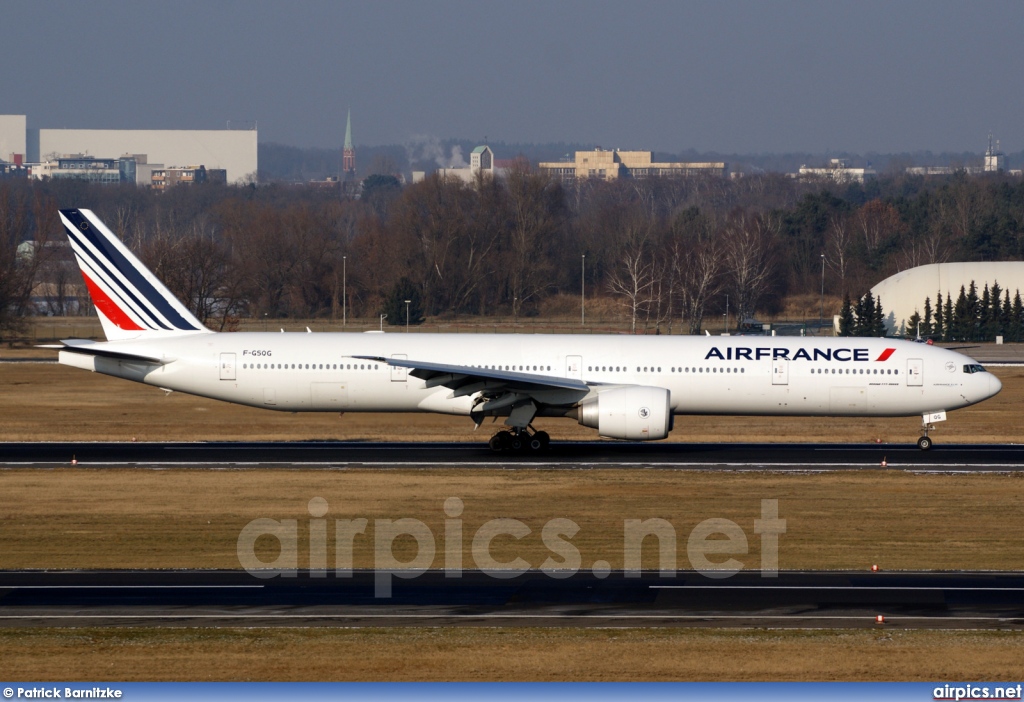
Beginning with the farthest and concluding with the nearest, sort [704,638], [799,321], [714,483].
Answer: [799,321] → [714,483] → [704,638]

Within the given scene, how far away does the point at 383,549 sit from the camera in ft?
78.0

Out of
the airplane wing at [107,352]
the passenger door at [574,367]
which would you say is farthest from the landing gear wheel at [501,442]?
the airplane wing at [107,352]

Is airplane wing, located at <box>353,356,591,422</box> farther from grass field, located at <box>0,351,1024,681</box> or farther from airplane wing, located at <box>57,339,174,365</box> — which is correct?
airplane wing, located at <box>57,339,174,365</box>

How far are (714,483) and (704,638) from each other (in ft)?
45.2

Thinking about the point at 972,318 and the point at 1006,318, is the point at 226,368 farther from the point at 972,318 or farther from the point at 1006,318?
the point at 1006,318

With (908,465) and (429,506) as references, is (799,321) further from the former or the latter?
(429,506)

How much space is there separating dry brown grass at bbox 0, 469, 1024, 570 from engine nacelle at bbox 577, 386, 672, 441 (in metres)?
1.92

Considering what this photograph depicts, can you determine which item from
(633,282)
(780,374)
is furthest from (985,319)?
(780,374)

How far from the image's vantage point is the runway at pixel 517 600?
59.8 ft

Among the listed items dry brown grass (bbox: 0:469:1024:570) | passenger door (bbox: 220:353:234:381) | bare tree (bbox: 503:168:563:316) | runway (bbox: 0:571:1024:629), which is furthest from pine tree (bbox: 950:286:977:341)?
runway (bbox: 0:571:1024:629)

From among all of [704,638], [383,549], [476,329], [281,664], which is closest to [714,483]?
[383,549]

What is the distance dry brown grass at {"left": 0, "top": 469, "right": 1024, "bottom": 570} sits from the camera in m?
23.3

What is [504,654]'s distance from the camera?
16.3m

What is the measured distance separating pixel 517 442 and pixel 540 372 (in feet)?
7.23
